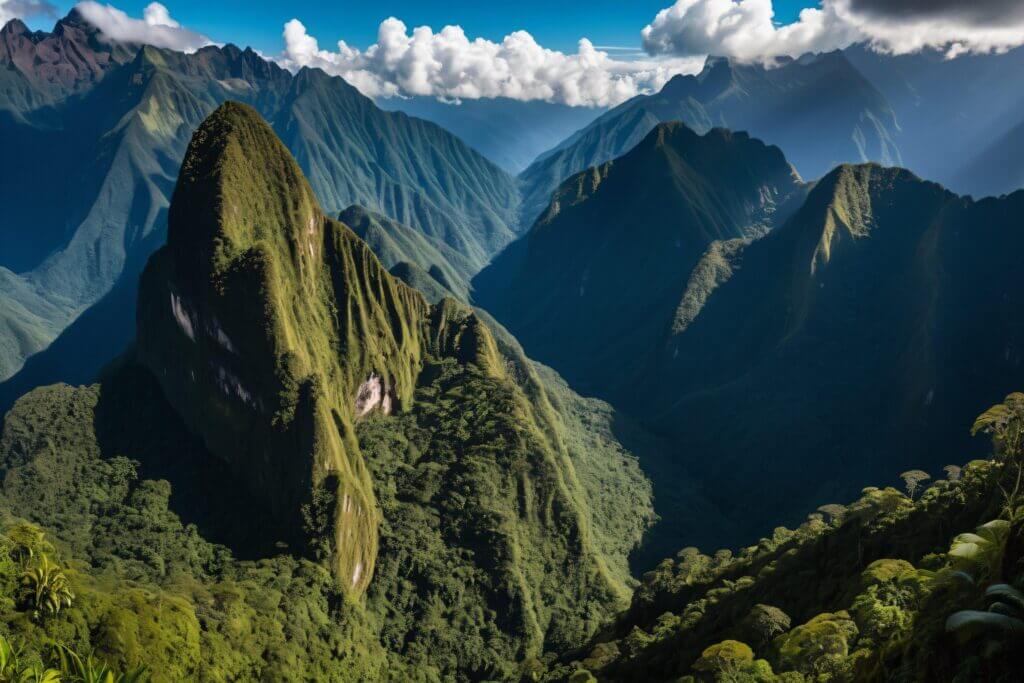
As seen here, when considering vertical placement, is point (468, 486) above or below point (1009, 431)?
below

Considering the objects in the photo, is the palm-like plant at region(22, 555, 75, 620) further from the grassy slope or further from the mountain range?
the grassy slope

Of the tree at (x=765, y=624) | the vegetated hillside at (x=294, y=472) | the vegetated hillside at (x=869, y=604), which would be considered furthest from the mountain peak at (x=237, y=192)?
the tree at (x=765, y=624)

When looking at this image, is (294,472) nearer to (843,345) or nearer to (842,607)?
(842,607)

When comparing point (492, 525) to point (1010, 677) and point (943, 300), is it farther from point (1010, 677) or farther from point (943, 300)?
point (943, 300)

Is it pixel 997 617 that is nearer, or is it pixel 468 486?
pixel 997 617

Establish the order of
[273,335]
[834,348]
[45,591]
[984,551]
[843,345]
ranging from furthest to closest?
[843,345]
[834,348]
[273,335]
[45,591]
[984,551]

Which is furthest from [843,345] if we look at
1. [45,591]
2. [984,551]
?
[45,591]
